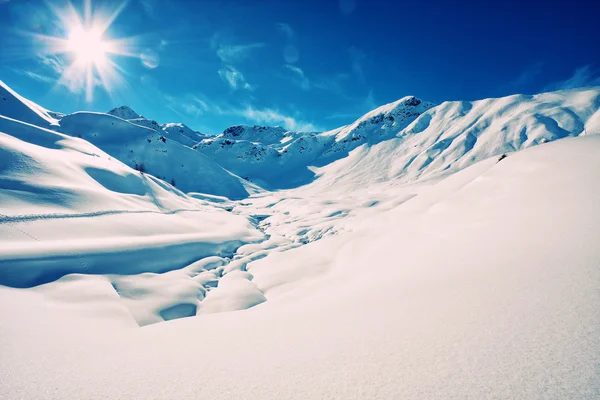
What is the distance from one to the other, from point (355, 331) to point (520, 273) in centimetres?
287

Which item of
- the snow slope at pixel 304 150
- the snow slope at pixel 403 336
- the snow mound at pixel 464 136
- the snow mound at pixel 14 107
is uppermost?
the snow slope at pixel 304 150

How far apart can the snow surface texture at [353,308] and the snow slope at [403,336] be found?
2 cm

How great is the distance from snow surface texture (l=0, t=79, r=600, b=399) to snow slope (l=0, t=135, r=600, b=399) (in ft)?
0.07

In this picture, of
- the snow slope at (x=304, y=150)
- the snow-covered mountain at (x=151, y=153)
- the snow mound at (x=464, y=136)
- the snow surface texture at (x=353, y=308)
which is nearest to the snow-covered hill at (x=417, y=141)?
the snow mound at (x=464, y=136)

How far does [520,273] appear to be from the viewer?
168 inches

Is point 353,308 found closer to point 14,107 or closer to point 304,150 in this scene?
point 14,107

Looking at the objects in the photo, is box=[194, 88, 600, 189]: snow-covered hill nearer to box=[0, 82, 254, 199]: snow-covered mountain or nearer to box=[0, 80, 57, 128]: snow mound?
box=[0, 82, 254, 199]: snow-covered mountain

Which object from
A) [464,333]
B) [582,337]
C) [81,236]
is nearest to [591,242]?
[582,337]

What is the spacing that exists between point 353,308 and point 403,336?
1.66m

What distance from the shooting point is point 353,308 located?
15.9 ft

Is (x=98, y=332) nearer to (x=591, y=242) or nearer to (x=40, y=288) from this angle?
(x=40, y=288)

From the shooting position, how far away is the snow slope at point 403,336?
7.88 ft

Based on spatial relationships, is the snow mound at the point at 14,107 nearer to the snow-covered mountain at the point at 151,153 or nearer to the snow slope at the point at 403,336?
the snow-covered mountain at the point at 151,153

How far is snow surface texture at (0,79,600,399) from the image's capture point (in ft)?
8.35
